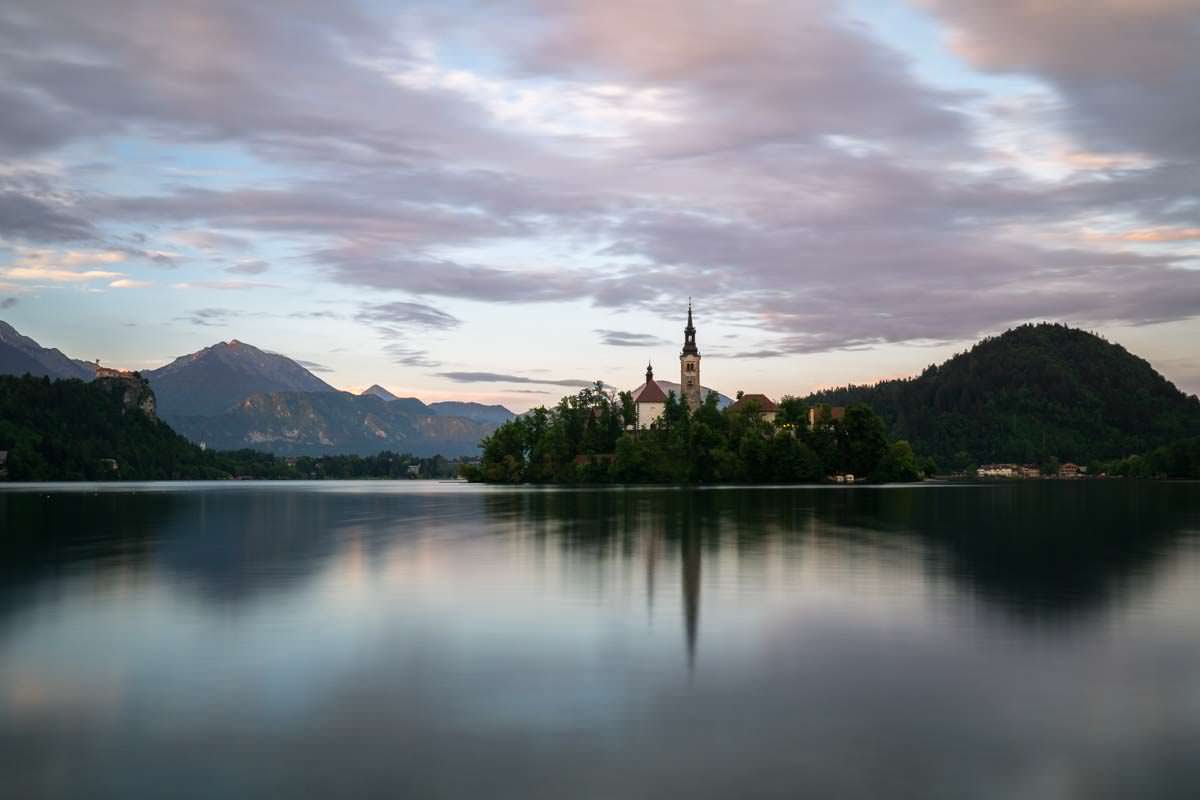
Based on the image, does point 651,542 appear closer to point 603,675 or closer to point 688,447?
point 603,675

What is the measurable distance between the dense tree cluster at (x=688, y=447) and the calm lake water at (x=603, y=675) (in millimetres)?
109834

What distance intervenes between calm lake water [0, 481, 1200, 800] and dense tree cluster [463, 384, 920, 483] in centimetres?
10983

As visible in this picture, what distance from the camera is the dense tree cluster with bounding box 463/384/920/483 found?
14600 centimetres

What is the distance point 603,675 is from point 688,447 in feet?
449

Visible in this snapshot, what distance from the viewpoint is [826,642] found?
1888cm

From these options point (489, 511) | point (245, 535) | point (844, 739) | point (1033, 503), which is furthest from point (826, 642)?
point (1033, 503)

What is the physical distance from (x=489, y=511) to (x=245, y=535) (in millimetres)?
25460

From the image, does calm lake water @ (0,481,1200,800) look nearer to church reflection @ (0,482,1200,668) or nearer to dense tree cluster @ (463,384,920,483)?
church reflection @ (0,482,1200,668)

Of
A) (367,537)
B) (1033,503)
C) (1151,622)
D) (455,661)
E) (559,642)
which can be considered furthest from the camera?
(1033,503)

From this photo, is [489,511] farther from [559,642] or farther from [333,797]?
[333,797]

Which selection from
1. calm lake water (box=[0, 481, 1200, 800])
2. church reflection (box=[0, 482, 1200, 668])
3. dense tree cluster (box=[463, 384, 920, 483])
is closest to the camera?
calm lake water (box=[0, 481, 1200, 800])

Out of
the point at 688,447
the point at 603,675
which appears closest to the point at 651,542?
the point at 603,675

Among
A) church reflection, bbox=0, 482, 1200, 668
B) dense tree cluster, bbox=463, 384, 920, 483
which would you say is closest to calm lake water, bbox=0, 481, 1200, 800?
church reflection, bbox=0, 482, 1200, 668

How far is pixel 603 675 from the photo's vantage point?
51.7ft
